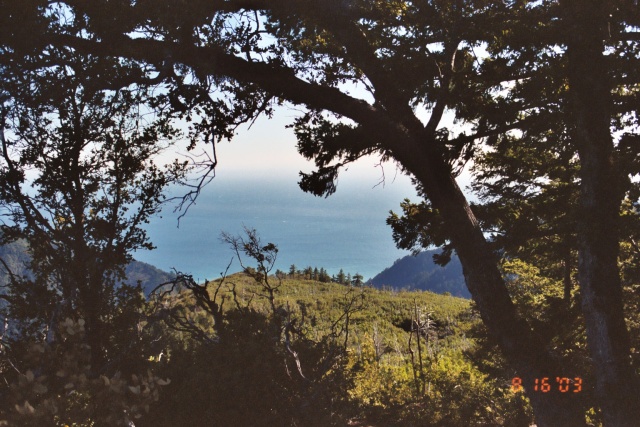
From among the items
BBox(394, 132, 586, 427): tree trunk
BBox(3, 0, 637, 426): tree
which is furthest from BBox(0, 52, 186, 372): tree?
BBox(394, 132, 586, 427): tree trunk

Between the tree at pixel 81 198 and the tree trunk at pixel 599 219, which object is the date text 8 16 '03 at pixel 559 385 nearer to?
the tree trunk at pixel 599 219

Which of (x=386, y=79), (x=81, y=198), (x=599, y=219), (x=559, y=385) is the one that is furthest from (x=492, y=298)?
(x=81, y=198)

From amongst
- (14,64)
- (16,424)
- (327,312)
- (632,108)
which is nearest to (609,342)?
(632,108)

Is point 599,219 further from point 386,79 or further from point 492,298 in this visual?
point 386,79

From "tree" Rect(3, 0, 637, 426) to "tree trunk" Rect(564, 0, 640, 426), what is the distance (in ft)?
0.12

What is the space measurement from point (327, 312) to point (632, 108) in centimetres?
3845

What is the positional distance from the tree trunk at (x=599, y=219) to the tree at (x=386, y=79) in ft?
0.12

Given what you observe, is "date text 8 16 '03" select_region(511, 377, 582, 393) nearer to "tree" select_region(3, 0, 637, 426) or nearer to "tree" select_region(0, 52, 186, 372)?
"tree" select_region(3, 0, 637, 426)

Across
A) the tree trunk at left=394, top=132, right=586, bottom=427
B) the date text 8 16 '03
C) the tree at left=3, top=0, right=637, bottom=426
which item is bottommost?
the date text 8 16 '03

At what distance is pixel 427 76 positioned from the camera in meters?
6.03

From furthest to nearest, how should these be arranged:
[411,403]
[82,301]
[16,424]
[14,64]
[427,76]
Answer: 1. [411,403]
2. [427,76]
3. [82,301]
4. [14,64]
5. [16,424]

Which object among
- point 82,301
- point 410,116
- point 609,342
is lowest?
point 609,342

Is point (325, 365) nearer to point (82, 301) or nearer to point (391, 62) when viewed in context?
point (82, 301)

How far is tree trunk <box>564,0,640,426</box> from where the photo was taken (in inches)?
177
